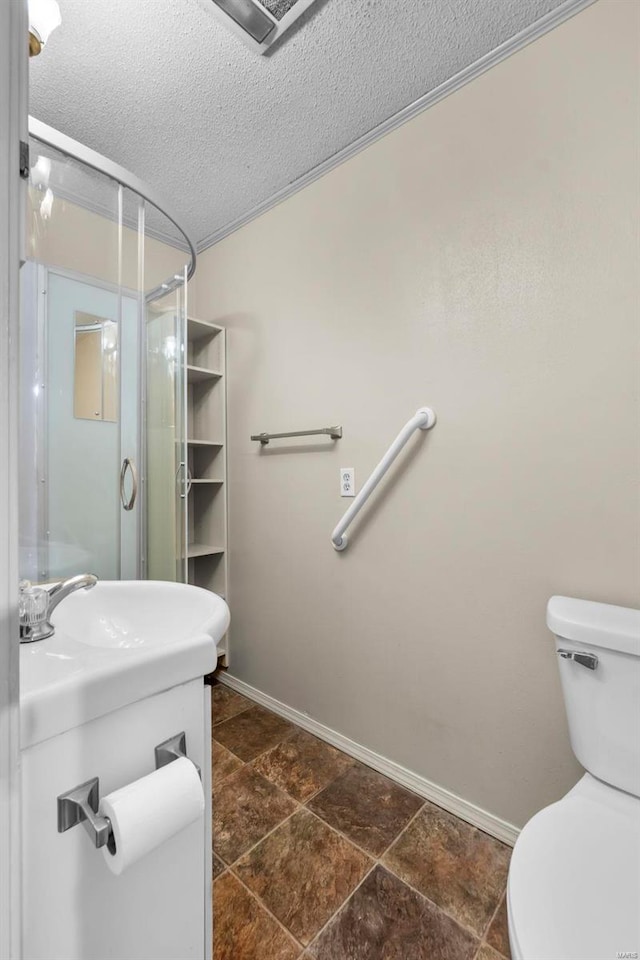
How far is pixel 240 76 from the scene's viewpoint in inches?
53.2

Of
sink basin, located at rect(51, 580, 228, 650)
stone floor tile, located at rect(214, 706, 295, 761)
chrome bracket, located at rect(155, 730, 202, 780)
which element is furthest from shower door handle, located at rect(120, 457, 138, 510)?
stone floor tile, located at rect(214, 706, 295, 761)

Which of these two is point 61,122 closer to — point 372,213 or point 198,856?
point 372,213

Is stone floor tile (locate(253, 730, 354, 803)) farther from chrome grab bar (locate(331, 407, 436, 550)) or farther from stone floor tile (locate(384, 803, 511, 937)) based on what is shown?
chrome grab bar (locate(331, 407, 436, 550))

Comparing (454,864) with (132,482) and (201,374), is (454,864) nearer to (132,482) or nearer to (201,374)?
(132,482)

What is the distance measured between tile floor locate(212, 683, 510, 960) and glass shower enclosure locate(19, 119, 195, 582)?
854mm

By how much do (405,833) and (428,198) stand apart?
2.04 metres

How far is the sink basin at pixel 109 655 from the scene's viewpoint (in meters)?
0.53

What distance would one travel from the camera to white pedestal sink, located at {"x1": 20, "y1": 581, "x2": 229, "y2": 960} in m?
0.52

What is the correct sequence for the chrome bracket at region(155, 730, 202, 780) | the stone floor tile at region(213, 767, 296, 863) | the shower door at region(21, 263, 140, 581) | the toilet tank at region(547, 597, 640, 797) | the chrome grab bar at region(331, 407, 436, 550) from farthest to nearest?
the chrome grab bar at region(331, 407, 436, 550), the stone floor tile at region(213, 767, 296, 863), the shower door at region(21, 263, 140, 581), the toilet tank at region(547, 597, 640, 797), the chrome bracket at region(155, 730, 202, 780)

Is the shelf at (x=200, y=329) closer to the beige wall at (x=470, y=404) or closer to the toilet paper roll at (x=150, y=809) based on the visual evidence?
the beige wall at (x=470, y=404)

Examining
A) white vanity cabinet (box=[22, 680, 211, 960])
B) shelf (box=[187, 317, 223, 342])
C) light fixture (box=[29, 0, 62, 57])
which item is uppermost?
light fixture (box=[29, 0, 62, 57])

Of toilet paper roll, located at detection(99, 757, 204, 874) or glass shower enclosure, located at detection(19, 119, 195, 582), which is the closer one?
toilet paper roll, located at detection(99, 757, 204, 874)

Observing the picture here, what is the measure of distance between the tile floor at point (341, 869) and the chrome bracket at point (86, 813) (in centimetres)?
78

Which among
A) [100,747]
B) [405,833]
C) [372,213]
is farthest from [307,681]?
[372,213]
